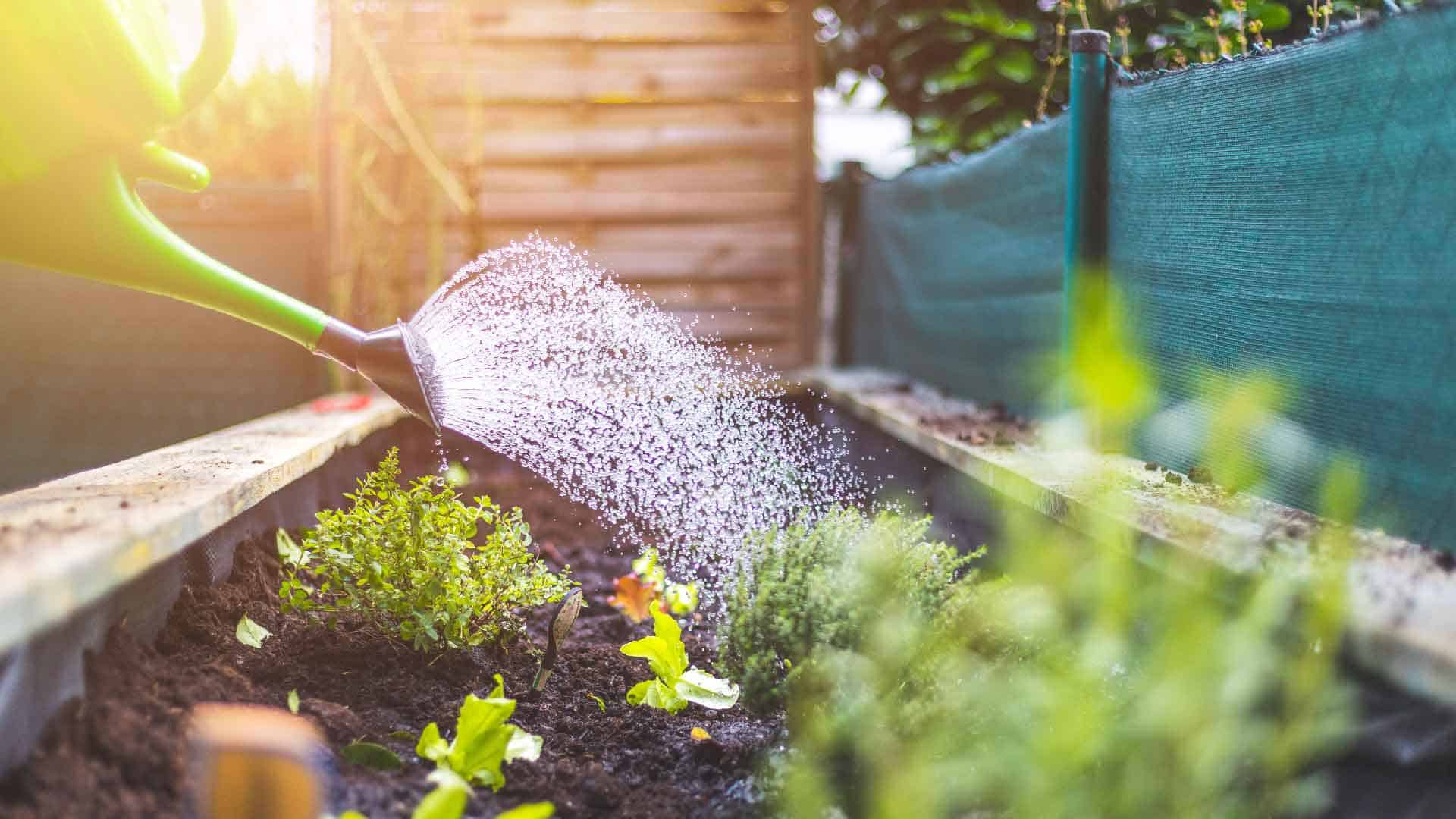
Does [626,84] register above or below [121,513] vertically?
above

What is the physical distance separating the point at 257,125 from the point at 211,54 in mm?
8977

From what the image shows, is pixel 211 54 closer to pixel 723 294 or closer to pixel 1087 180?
pixel 1087 180

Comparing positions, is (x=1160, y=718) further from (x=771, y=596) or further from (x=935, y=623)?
(x=771, y=596)

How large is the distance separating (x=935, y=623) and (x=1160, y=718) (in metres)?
0.43

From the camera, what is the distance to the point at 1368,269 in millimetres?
1651

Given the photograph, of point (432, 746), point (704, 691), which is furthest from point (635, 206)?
point (432, 746)

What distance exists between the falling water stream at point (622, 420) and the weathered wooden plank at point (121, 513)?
0.39m

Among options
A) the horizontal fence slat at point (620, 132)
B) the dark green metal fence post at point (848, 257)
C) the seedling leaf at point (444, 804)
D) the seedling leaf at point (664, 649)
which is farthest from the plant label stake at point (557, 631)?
the horizontal fence slat at point (620, 132)

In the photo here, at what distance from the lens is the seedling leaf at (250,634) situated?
191 centimetres

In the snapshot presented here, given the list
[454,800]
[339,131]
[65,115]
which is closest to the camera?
[454,800]

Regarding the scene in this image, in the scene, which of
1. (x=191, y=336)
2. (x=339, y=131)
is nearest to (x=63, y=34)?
(x=339, y=131)

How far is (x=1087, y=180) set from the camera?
258 cm

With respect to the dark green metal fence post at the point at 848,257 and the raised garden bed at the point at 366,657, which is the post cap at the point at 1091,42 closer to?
the raised garden bed at the point at 366,657

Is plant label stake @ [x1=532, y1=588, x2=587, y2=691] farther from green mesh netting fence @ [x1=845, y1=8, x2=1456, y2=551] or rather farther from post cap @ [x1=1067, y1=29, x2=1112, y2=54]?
post cap @ [x1=1067, y1=29, x2=1112, y2=54]
